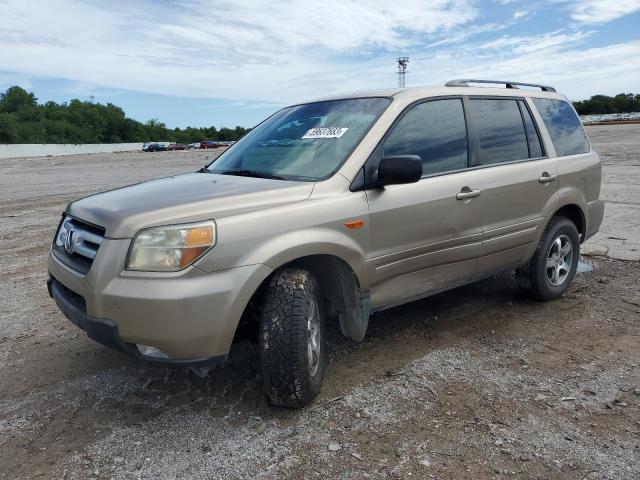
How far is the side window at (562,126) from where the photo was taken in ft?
15.6

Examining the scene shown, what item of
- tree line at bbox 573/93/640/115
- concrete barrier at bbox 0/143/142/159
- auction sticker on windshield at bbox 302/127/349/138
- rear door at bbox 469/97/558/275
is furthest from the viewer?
tree line at bbox 573/93/640/115

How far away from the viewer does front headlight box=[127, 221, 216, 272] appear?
268 cm

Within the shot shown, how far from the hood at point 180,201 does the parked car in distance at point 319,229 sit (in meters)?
0.01

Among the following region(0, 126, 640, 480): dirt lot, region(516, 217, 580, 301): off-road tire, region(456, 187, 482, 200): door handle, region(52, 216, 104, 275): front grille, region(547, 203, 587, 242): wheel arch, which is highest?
region(456, 187, 482, 200): door handle

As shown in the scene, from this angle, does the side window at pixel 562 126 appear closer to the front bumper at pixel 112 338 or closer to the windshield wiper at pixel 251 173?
the windshield wiper at pixel 251 173

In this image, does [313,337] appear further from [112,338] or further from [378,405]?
[112,338]

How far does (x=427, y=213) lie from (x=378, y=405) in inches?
50.2

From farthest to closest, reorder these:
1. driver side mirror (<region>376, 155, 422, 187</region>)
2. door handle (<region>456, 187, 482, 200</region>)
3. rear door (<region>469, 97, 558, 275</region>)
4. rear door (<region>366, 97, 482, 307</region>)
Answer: rear door (<region>469, 97, 558, 275</region>), door handle (<region>456, 187, 482, 200</region>), rear door (<region>366, 97, 482, 307</region>), driver side mirror (<region>376, 155, 422, 187</region>)

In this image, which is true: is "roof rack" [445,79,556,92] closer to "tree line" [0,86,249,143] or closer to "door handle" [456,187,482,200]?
"door handle" [456,187,482,200]

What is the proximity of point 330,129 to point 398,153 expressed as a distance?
1.60ft

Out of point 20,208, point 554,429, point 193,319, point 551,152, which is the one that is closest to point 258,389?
point 193,319

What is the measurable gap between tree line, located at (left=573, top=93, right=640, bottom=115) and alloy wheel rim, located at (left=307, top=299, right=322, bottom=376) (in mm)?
94859

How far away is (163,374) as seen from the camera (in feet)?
11.7

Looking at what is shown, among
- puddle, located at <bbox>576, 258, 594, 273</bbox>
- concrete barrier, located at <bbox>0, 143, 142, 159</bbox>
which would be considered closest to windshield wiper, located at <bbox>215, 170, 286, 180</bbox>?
puddle, located at <bbox>576, 258, 594, 273</bbox>
